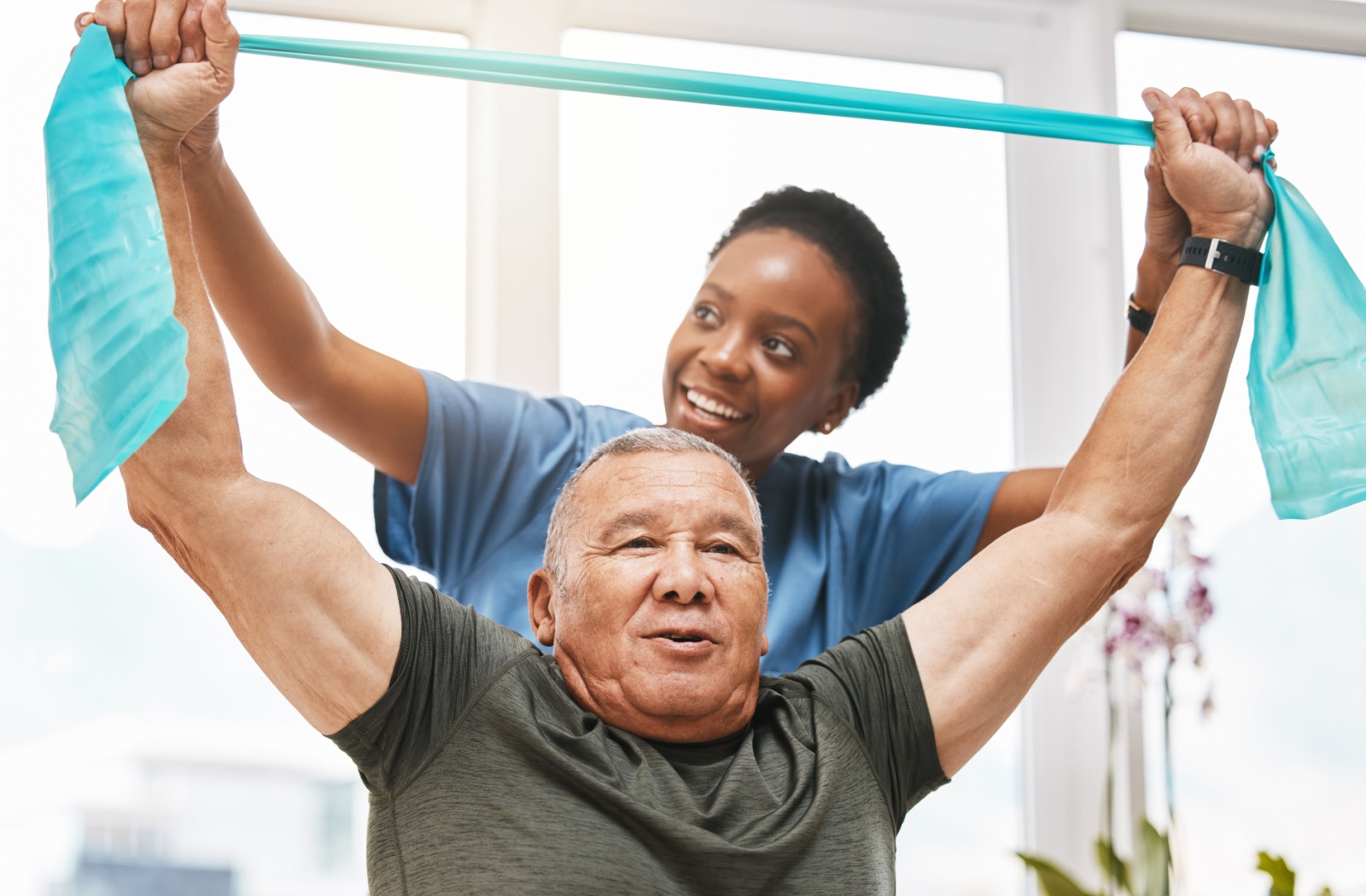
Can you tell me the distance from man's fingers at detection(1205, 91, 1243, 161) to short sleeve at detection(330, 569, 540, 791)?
3.39ft

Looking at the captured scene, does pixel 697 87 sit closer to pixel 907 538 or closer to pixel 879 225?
pixel 907 538

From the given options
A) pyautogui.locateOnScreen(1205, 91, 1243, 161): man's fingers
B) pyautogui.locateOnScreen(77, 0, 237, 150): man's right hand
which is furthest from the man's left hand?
pyautogui.locateOnScreen(77, 0, 237, 150): man's right hand

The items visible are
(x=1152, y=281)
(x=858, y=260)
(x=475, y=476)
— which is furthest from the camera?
(x=858, y=260)

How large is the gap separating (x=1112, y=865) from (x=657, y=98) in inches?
55.8

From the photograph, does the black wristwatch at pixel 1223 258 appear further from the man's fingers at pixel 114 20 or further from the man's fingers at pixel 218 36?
the man's fingers at pixel 114 20

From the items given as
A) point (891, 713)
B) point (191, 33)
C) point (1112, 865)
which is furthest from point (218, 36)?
point (1112, 865)

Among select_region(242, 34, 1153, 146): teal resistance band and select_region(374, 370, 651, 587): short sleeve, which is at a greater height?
select_region(242, 34, 1153, 146): teal resistance band

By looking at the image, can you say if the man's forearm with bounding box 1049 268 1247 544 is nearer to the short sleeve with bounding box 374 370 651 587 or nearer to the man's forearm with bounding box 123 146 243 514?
the short sleeve with bounding box 374 370 651 587

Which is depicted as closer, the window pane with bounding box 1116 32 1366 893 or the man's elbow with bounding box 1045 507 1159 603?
the man's elbow with bounding box 1045 507 1159 603

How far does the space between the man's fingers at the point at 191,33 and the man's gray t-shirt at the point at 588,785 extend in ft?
1.78

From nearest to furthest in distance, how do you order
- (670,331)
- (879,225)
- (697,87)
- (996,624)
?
(996,624), (697,87), (670,331), (879,225)

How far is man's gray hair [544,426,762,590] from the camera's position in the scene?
1383 mm

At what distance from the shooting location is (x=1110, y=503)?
1.40 meters

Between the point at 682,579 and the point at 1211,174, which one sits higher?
the point at 1211,174
